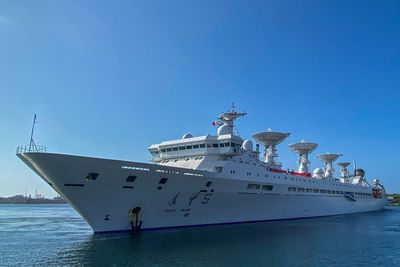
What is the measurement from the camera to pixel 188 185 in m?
27.3

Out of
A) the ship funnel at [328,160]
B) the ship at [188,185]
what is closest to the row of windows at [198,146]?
the ship at [188,185]

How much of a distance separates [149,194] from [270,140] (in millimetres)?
24382

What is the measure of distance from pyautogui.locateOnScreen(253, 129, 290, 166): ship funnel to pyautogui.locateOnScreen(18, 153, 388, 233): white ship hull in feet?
19.9

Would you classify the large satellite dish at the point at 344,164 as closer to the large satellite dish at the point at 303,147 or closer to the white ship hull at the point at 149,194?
the large satellite dish at the point at 303,147

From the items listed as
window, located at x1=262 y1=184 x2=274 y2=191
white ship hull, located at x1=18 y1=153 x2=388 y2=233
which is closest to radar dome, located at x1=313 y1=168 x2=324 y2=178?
white ship hull, located at x1=18 y1=153 x2=388 y2=233

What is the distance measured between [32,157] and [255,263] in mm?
15442

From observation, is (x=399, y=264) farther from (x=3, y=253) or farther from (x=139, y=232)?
(x=3, y=253)

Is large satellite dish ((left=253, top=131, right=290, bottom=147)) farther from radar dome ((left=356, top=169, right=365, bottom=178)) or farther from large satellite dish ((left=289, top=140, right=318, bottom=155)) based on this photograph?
radar dome ((left=356, top=169, right=365, bottom=178))

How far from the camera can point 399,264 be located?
62.4 feet

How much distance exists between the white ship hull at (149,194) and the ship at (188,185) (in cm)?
6

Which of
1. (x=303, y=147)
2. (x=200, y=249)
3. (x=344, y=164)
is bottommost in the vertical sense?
(x=200, y=249)

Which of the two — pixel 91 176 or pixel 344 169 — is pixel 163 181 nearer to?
pixel 91 176

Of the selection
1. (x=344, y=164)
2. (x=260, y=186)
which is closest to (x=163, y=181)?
(x=260, y=186)

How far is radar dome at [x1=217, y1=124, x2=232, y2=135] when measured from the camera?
117ft
